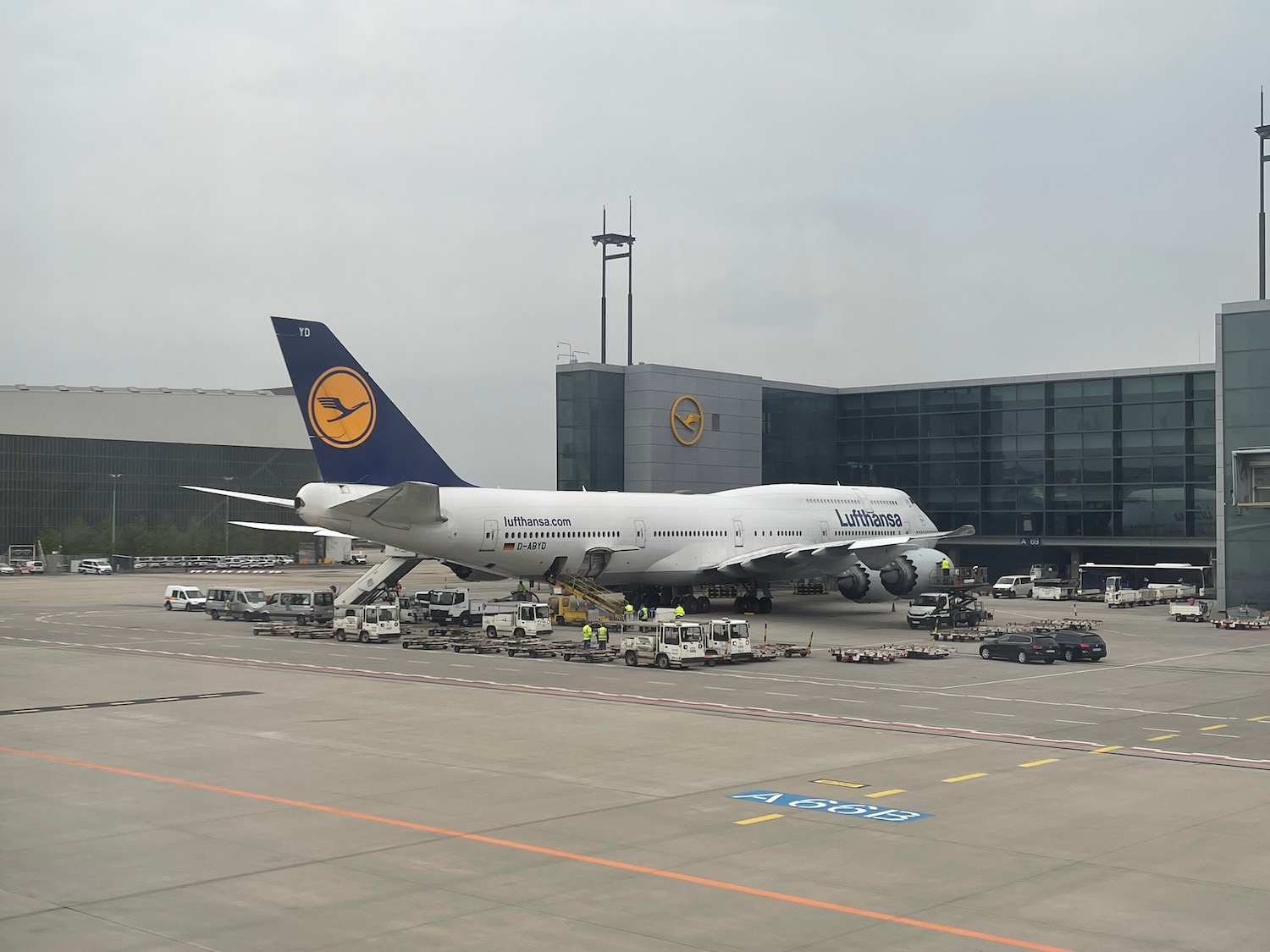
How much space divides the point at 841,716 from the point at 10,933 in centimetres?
1952

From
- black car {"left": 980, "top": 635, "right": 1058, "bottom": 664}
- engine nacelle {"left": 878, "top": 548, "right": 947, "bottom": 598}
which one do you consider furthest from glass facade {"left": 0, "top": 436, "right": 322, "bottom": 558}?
black car {"left": 980, "top": 635, "right": 1058, "bottom": 664}

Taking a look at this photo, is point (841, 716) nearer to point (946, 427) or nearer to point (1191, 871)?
point (1191, 871)

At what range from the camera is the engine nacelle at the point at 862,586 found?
62.4 m

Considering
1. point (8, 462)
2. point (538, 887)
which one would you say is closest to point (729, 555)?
point (538, 887)

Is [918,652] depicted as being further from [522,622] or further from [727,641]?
[522,622]

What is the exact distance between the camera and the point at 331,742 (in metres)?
25.0

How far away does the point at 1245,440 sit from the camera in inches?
2402

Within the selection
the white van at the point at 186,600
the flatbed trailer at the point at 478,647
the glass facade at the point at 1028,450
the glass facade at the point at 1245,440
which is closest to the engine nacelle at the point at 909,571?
the glass facade at the point at 1245,440

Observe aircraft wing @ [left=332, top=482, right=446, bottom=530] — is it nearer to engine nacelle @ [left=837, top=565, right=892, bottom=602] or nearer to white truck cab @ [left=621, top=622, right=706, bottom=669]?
white truck cab @ [left=621, top=622, right=706, bottom=669]

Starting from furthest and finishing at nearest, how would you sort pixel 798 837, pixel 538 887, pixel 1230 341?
pixel 1230 341
pixel 798 837
pixel 538 887

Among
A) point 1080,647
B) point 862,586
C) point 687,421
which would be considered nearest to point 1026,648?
point 1080,647

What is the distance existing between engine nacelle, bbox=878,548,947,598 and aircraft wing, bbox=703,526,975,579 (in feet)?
1.40

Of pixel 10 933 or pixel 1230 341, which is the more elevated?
pixel 1230 341

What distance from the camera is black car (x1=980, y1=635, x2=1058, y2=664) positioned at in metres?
41.8
